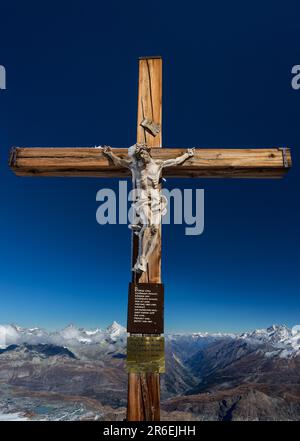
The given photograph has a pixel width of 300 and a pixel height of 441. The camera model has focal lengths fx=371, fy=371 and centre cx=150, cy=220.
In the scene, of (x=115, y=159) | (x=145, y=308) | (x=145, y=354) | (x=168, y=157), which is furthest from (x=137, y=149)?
(x=145, y=354)

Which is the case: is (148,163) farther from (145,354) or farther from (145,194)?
(145,354)

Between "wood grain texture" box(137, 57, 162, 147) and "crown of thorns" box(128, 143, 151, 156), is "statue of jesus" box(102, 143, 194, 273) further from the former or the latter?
"wood grain texture" box(137, 57, 162, 147)

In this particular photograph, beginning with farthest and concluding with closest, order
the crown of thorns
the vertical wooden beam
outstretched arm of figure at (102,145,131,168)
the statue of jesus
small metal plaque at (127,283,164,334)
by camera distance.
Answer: outstretched arm of figure at (102,145,131,168) → the crown of thorns → the statue of jesus → small metal plaque at (127,283,164,334) → the vertical wooden beam

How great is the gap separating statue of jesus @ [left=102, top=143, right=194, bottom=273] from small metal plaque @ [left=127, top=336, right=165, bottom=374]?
0.87 metres

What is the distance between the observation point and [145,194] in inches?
198

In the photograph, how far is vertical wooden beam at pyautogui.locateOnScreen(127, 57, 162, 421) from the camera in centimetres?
425

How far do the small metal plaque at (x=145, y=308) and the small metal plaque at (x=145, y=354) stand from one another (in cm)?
10

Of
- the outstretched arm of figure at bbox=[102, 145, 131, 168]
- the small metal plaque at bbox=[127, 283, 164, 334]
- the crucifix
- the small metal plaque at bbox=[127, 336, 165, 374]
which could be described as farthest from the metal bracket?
the small metal plaque at bbox=[127, 336, 165, 374]

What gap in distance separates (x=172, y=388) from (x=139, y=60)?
197235mm

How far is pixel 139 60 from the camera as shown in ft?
19.4

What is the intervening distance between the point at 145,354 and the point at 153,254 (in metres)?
1.25

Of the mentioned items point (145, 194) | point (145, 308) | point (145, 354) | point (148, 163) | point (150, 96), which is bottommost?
point (145, 354)

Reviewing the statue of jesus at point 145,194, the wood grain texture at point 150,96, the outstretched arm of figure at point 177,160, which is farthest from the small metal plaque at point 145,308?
the wood grain texture at point 150,96

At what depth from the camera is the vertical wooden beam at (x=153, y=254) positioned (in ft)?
14.0
